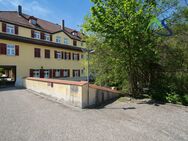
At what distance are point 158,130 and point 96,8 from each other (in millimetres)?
7970

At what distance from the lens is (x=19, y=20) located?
26375 millimetres

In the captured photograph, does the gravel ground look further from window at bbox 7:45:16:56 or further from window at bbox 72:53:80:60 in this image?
window at bbox 72:53:80:60

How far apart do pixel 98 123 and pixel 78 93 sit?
3.09 metres

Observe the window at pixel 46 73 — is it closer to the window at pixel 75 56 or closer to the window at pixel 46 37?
the window at pixel 46 37

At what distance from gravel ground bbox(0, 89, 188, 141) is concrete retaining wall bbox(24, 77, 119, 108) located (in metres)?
0.72

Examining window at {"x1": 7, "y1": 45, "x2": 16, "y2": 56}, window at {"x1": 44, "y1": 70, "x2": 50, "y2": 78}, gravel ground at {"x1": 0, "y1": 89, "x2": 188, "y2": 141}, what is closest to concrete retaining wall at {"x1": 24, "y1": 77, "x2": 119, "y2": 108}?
gravel ground at {"x1": 0, "y1": 89, "x2": 188, "y2": 141}

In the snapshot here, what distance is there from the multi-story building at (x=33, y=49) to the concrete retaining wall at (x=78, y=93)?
25.4 feet

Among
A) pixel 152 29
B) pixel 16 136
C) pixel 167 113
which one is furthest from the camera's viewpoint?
pixel 152 29

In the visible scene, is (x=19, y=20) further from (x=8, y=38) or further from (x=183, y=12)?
(x=183, y=12)

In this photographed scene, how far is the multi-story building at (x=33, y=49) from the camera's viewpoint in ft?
75.5

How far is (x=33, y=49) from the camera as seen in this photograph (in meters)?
26.1

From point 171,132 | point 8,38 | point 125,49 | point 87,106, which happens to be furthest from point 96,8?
point 8,38

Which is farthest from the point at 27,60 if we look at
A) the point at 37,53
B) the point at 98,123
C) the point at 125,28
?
the point at 98,123

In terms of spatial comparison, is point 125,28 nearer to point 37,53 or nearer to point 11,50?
point 11,50
